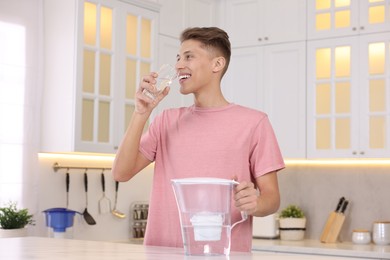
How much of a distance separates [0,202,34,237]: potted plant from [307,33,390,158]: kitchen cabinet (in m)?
1.92

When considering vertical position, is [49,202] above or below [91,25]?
below

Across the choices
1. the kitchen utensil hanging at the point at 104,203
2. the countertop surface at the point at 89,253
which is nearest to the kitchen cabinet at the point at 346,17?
the kitchen utensil hanging at the point at 104,203

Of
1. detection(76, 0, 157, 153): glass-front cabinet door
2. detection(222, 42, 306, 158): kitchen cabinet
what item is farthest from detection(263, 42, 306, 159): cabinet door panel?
detection(76, 0, 157, 153): glass-front cabinet door

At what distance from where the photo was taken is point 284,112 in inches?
195

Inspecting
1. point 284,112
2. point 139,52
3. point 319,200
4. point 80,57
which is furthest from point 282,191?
point 80,57

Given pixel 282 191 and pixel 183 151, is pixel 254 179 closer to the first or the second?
pixel 183 151

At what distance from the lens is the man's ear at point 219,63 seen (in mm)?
2609

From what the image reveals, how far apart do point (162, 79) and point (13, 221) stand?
193 centimetres

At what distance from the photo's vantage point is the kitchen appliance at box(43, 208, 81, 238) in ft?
14.0

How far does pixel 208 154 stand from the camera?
2488 mm

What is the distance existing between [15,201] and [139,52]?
4.04 feet

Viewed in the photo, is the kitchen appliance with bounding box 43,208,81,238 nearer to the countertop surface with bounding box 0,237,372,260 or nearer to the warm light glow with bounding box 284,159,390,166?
the warm light glow with bounding box 284,159,390,166

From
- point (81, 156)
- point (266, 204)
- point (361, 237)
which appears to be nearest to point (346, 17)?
point (361, 237)

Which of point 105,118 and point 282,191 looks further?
point 282,191
